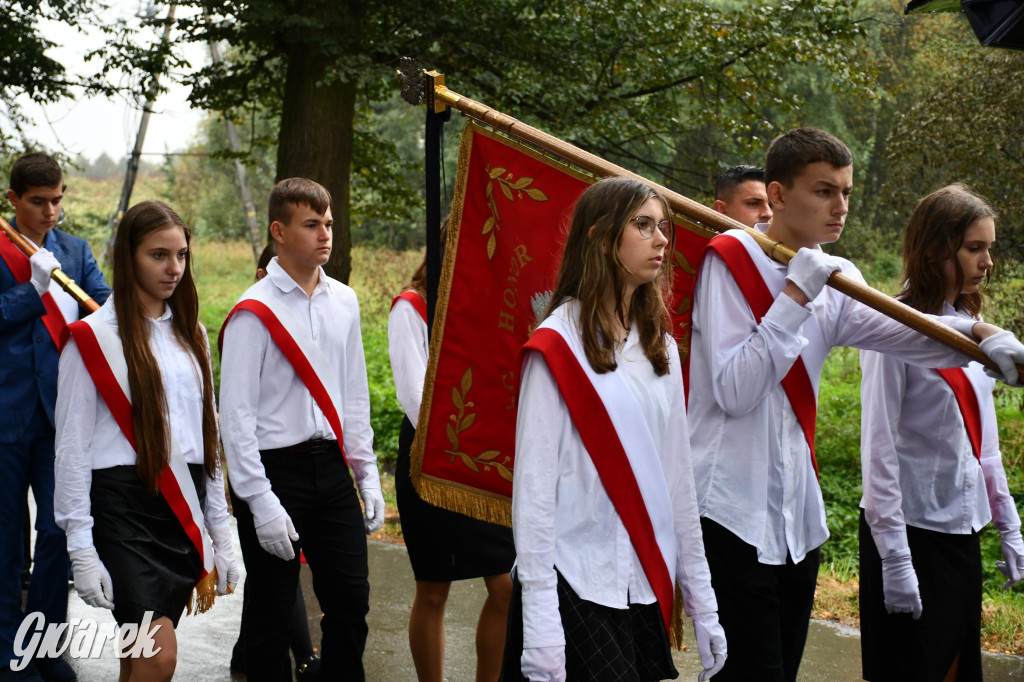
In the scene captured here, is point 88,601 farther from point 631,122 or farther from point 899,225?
point 899,225

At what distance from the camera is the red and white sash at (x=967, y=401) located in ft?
12.1

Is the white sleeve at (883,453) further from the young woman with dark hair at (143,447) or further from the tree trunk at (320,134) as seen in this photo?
the tree trunk at (320,134)

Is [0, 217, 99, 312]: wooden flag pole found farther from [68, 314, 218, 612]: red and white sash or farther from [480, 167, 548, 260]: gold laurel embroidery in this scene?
[480, 167, 548, 260]: gold laurel embroidery

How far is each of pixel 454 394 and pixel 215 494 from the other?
3.48ft

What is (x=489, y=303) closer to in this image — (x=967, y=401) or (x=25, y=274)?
(x=967, y=401)

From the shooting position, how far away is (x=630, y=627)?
2729 millimetres

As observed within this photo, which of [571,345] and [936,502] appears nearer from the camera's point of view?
[571,345]

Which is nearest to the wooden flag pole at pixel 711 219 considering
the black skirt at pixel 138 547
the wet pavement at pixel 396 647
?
the black skirt at pixel 138 547

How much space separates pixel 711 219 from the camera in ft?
10.8

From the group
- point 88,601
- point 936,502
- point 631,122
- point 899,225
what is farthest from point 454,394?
point 899,225

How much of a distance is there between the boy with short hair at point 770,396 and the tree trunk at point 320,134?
22.8 ft

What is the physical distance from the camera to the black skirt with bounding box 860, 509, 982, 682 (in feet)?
11.9

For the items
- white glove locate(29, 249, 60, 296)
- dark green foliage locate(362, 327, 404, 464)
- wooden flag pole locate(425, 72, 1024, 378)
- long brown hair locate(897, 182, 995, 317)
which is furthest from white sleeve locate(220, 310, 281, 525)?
dark green foliage locate(362, 327, 404, 464)

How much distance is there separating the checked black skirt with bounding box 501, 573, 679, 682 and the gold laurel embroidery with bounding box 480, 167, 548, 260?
1334 millimetres
